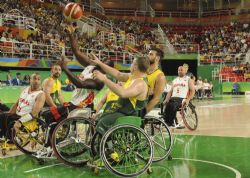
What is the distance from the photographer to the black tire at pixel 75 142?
18.9 ft

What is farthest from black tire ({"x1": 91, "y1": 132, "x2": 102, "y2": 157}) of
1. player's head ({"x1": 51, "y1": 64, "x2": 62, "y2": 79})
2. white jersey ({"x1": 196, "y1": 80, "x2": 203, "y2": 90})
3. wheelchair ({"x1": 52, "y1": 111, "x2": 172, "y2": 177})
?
white jersey ({"x1": 196, "y1": 80, "x2": 203, "y2": 90})

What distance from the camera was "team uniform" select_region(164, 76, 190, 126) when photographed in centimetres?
972

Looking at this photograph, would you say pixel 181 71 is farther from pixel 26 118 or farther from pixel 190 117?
pixel 26 118

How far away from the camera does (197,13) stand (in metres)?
42.5

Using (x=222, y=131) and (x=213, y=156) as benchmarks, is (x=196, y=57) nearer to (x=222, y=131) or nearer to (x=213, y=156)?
(x=222, y=131)

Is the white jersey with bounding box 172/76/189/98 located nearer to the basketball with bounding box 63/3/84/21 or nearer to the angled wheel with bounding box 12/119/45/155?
the angled wheel with bounding box 12/119/45/155

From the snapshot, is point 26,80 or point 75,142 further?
point 26,80

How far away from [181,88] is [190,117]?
0.96 m

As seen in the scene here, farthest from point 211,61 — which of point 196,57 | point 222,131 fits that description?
point 222,131

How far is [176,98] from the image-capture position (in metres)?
10.1

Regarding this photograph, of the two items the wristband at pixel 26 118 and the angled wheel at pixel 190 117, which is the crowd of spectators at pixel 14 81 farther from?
the wristband at pixel 26 118

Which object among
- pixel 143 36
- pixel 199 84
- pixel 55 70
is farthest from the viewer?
pixel 143 36

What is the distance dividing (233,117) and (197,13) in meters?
30.5

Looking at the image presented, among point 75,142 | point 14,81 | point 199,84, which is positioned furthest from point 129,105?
point 199,84
